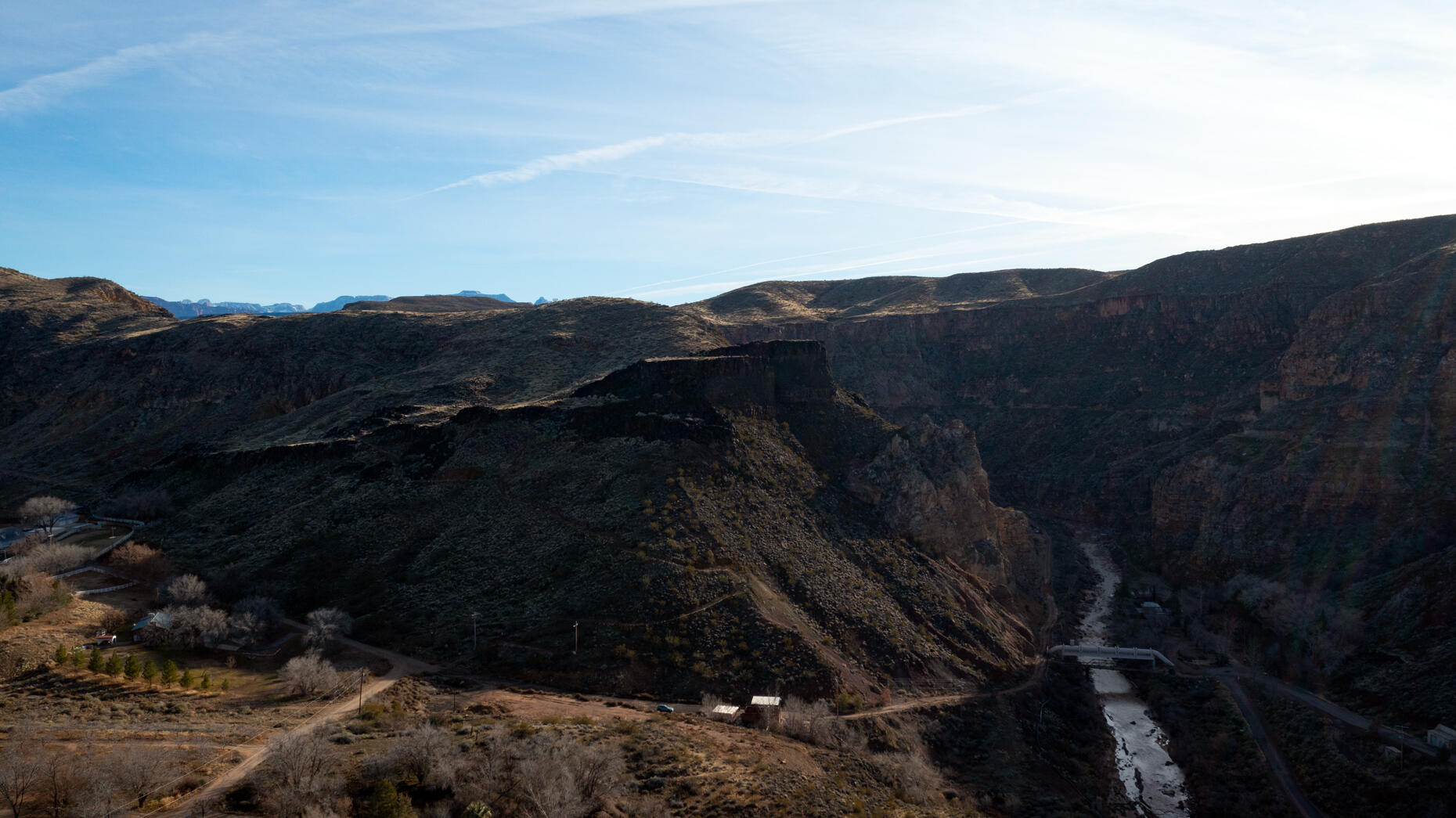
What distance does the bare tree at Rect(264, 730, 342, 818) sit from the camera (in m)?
23.6

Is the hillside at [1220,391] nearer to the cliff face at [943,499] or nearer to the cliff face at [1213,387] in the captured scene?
the cliff face at [1213,387]

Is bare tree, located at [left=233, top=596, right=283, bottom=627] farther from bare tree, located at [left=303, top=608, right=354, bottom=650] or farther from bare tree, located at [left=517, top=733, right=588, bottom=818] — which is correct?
bare tree, located at [left=517, top=733, right=588, bottom=818]

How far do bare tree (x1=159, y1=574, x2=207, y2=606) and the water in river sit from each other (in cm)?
4941

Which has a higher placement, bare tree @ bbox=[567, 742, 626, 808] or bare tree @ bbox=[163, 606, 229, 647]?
bare tree @ bbox=[163, 606, 229, 647]

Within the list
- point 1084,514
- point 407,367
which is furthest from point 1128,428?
point 407,367

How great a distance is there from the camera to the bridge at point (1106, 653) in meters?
56.5

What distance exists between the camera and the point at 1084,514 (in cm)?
9044

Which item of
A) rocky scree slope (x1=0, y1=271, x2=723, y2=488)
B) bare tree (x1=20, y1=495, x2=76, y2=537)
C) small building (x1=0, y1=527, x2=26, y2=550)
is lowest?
small building (x1=0, y1=527, x2=26, y2=550)

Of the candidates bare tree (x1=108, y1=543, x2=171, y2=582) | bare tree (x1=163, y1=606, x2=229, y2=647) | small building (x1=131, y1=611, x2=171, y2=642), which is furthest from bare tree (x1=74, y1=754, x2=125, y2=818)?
bare tree (x1=108, y1=543, x2=171, y2=582)

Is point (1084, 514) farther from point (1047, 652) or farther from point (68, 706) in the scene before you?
point (68, 706)

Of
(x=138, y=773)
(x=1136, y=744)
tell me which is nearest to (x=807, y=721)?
(x=138, y=773)

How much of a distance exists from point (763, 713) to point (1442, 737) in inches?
1305

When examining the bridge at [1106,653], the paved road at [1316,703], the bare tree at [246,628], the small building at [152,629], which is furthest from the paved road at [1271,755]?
the small building at [152,629]

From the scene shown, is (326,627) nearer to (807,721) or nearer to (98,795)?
(98,795)
